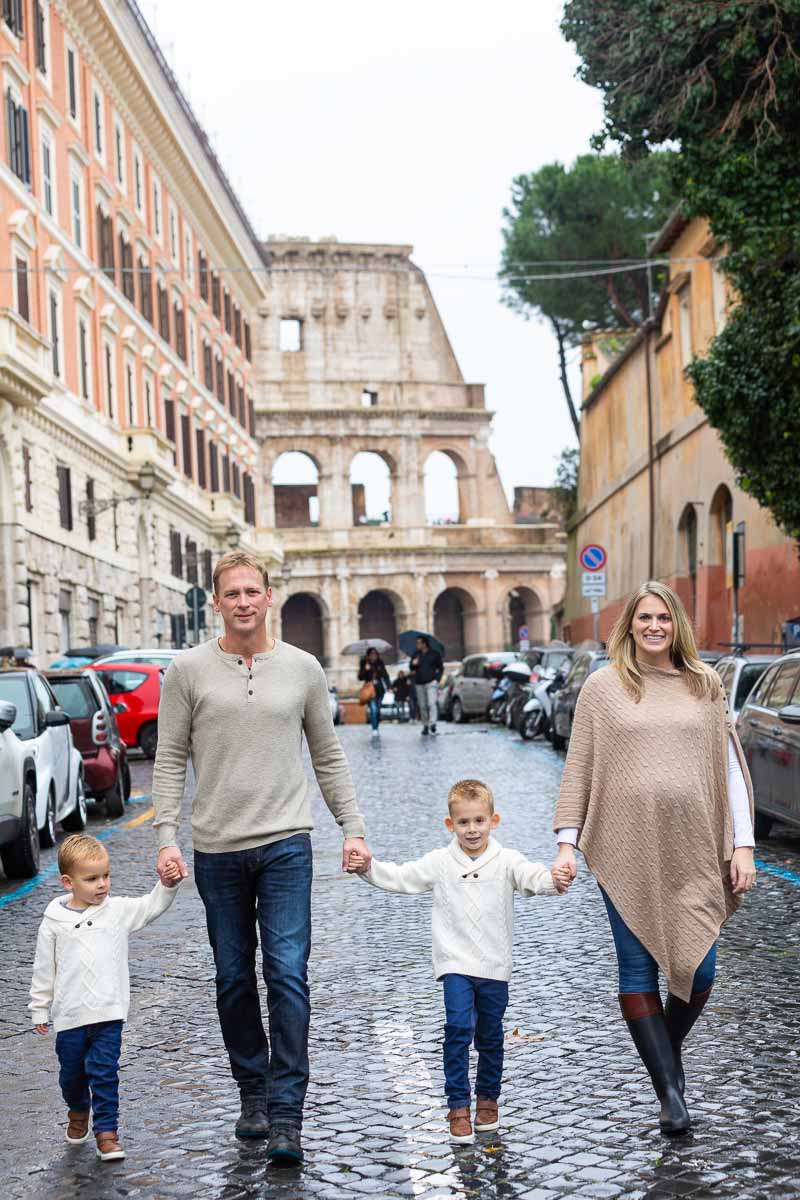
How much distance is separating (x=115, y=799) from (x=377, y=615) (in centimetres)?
5645

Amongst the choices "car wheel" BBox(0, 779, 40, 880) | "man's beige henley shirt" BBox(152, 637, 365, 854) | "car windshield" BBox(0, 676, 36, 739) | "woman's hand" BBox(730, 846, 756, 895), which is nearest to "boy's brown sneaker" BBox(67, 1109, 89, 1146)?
"man's beige henley shirt" BBox(152, 637, 365, 854)

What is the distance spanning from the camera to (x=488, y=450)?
7288 cm

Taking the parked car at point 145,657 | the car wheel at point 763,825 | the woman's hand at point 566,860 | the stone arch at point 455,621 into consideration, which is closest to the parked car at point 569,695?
the parked car at point 145,657

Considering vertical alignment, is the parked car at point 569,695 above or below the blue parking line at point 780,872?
above

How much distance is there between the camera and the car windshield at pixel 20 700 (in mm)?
13406

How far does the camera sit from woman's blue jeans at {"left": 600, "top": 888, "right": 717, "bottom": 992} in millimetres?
5121

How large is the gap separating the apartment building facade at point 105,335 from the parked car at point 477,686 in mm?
7061

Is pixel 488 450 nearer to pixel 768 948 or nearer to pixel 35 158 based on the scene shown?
pixel 35 158

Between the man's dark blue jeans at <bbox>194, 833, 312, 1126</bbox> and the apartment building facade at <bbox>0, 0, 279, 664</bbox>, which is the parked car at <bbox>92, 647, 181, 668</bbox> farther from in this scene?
the man's dark blue jeans at <bbox>194, 833, 312, 1126</bbox>

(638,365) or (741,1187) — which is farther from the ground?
(638,365)

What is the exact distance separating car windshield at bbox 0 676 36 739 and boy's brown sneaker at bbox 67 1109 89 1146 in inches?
324

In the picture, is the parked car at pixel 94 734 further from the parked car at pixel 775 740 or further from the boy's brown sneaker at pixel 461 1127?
the boy's brown sneaker at pixel 461 1127

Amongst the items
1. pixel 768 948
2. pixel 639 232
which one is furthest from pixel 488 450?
pixel 768 948

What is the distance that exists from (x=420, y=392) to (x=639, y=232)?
74.7 feet
